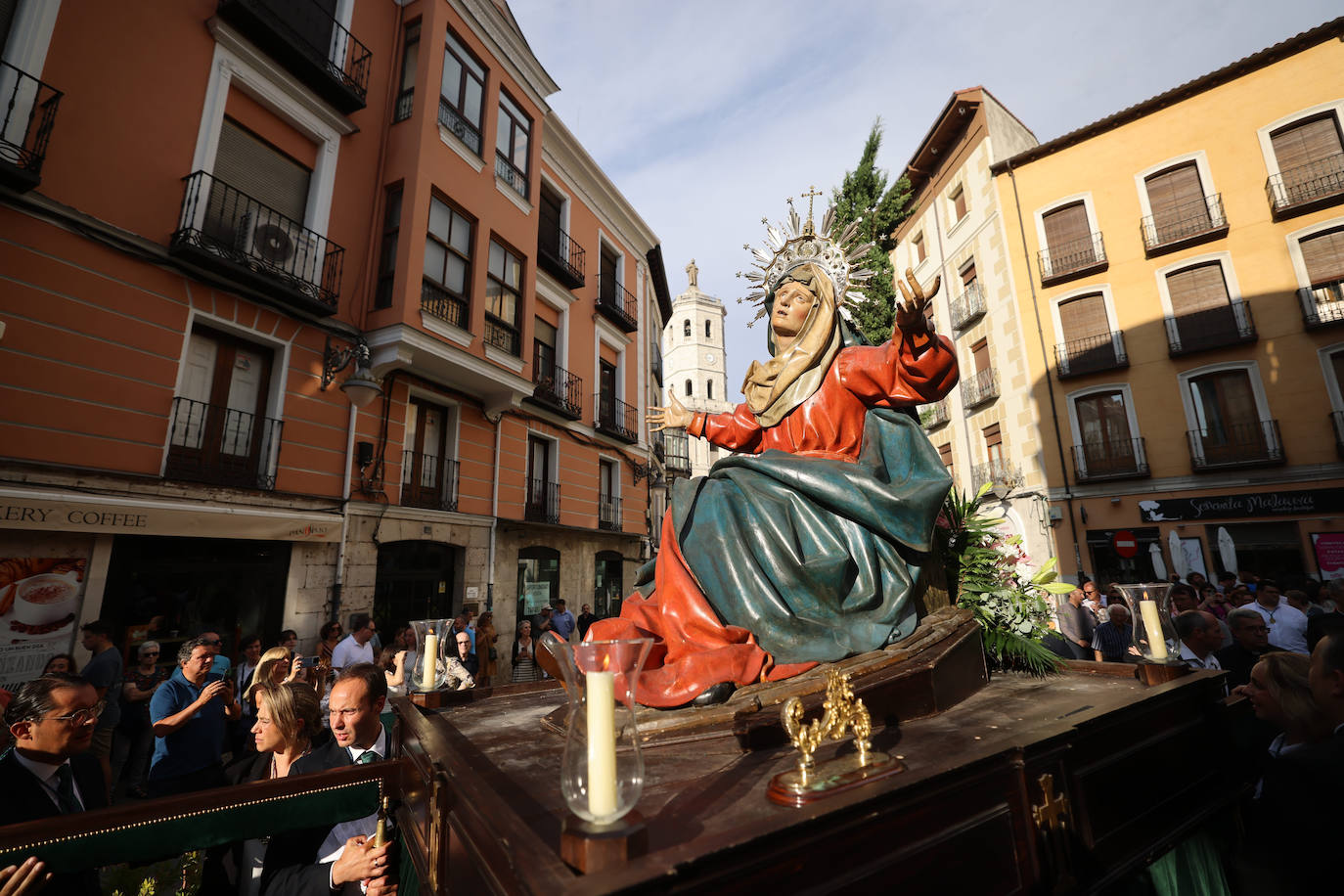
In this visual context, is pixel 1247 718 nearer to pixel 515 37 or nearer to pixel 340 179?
pixel 340 179

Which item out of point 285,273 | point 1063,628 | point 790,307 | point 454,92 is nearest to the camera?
point 790,307

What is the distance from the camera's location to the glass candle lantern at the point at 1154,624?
2779 mm

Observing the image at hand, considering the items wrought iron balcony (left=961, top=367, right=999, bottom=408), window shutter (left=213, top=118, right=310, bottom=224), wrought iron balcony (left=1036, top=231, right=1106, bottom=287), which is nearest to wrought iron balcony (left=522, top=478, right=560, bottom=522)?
window shutter (left=213, top=118, right=310, bottom=224)

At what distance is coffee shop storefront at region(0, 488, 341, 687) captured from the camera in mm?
4781

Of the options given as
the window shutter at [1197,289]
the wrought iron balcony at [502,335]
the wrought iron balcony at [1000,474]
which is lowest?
the wrought iron balcony at [1000,474]

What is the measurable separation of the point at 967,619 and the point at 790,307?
1.97 meters

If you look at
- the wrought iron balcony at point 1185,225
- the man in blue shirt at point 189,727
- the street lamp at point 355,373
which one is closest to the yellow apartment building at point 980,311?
the wrought iron balcony at point 1185,225

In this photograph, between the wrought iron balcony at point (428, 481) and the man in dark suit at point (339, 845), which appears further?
the wrought iron balcony at point (428, 481)

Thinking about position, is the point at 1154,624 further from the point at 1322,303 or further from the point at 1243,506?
the point at 1322,303

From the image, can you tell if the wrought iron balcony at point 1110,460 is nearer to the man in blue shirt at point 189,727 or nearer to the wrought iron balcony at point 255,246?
the wrought iron balcony at point 255,246

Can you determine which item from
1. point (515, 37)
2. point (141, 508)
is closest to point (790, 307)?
point (141, 508)

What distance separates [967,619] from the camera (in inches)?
114

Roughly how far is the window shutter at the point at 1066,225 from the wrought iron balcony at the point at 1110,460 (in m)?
4.58

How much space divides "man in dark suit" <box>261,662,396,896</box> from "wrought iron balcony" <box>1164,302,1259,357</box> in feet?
47.9
